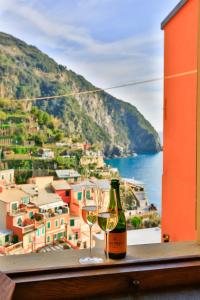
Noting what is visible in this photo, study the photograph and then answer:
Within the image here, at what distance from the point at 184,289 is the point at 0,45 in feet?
4.01

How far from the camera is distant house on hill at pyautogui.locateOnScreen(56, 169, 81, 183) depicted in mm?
1644

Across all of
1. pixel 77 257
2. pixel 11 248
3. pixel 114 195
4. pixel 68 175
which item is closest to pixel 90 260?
pixel 77 257

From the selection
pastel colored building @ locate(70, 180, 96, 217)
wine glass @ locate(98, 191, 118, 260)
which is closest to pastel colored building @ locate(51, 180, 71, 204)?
pastel colored building @ locate(70, 180, 96, 217)

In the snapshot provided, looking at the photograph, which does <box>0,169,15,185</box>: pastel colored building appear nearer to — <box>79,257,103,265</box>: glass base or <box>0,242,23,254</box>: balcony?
<box>0,242,23,254</box>: balcony

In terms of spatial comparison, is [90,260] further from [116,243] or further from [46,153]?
[46,153]

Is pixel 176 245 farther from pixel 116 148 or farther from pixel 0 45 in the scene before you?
pixel 0 45

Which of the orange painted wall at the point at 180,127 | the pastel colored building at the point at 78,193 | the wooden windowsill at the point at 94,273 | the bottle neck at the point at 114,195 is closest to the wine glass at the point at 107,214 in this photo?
the bottle neck at the point at 114,195

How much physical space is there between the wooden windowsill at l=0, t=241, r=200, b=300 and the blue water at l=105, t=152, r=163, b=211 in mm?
683

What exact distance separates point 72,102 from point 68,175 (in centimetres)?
35

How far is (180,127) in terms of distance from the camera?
2.23 m

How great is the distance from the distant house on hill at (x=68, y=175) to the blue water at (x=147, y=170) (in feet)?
0.59

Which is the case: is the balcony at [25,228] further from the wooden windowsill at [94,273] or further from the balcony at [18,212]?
the wooden windowsill at [94,273]

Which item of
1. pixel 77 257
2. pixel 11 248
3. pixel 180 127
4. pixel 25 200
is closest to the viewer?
pixel 77 257

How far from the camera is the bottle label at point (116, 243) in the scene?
1.06 meters
